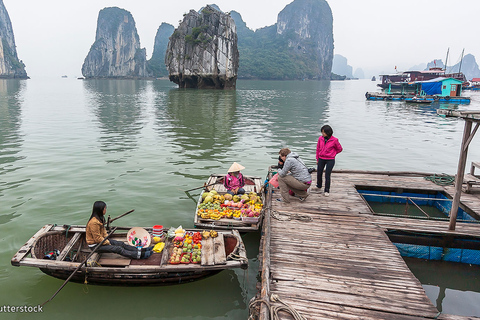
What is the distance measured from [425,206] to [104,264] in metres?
10.7

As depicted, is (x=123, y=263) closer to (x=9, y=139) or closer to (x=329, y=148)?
(x=329, y=148)

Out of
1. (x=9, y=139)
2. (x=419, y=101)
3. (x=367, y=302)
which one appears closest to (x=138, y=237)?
(x=367, y=302)

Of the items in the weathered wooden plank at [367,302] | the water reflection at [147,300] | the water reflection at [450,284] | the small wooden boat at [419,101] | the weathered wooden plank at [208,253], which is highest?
the small wooden boat at [419,101]

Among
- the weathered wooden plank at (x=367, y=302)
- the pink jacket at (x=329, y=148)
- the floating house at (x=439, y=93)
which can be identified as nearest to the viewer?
the weathered wooden plank at (x=367, y=302)

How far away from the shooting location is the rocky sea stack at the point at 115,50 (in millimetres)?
178625

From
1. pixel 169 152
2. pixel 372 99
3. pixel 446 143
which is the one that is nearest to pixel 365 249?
pixel 169 152

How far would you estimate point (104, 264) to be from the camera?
6.81 m

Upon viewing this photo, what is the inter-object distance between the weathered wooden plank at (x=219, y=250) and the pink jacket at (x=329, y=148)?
3.97 meters

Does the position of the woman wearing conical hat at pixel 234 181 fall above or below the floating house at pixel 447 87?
below

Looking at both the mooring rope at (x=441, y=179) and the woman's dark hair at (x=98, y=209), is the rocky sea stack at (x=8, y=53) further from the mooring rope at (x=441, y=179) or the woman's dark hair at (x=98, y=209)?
the mooring rope at (x=441, y=179)

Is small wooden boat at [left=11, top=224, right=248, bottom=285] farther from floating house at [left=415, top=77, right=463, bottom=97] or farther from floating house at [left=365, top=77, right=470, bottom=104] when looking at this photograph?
floating house at [left=415, top=77, right=463, bottom=97]

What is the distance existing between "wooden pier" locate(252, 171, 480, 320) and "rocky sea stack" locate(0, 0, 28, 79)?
183 metres

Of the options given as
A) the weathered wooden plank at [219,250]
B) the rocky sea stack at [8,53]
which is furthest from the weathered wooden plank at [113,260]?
the rocky sea stack at [8,53]

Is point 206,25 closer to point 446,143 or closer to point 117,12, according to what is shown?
point 446,143
